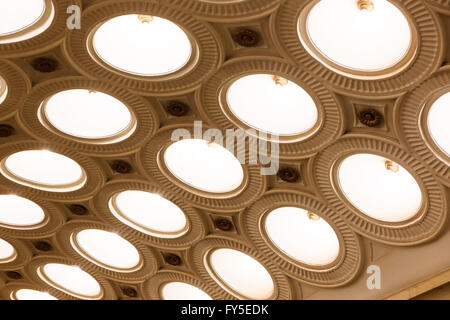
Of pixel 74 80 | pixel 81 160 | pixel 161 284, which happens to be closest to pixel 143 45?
pixel 74 80

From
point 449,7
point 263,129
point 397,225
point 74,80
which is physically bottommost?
point 397,225

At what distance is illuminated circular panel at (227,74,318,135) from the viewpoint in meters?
8.16

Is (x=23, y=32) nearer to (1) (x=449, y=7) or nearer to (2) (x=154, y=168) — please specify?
(2) (x=154, y=168)

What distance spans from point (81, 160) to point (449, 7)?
6.69 m

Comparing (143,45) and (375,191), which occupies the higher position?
(143,45)

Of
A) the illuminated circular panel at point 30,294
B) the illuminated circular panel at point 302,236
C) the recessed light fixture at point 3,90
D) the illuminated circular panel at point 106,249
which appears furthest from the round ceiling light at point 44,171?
the illuminated circular panel at point 30,294

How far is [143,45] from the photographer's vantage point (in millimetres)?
8188

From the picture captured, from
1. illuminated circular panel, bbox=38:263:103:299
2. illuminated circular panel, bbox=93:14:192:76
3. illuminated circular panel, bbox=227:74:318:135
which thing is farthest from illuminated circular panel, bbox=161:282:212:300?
illuminated circular panel, bbox=93:14:192:76

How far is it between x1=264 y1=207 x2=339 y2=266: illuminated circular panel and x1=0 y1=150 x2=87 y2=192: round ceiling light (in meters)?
3.68

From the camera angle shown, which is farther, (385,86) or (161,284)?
(161,284)

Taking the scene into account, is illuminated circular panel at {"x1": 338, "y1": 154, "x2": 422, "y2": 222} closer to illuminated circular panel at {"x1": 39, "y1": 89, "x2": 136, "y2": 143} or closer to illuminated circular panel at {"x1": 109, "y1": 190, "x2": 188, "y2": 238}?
illuminated circular panel at {"x1": 39, "y1": 89, "x2": 136, "y2": 143}

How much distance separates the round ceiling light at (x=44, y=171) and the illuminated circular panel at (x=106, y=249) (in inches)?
64.5

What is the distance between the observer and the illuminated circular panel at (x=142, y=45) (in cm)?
789

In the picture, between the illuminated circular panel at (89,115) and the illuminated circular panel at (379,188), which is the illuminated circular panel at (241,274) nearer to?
the illuminated circular panel at (379,188)
